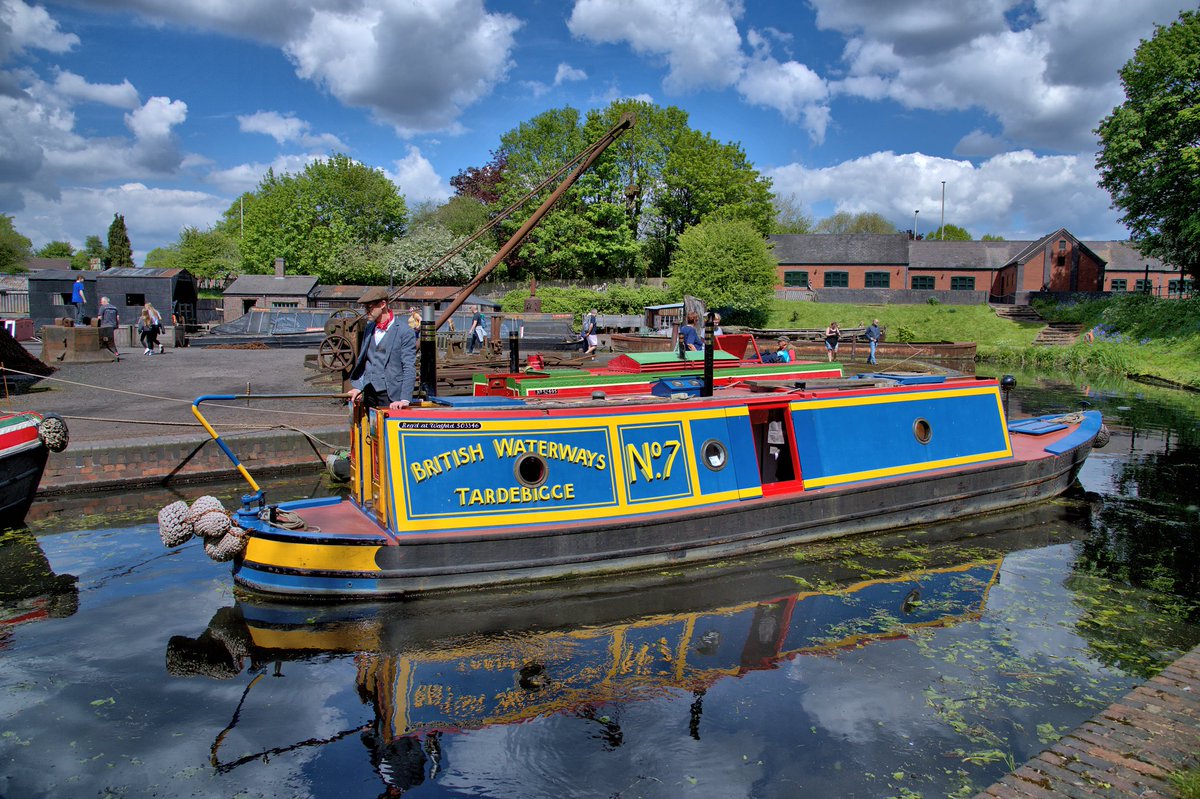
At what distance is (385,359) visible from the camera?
7766mm

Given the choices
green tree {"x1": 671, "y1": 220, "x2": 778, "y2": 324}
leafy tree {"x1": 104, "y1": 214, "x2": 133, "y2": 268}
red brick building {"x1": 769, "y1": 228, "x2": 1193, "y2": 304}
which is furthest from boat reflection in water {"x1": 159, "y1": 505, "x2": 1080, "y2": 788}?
leafy tree {"x1": 104, "y1": 214, "x2": 133, "y2": 268}

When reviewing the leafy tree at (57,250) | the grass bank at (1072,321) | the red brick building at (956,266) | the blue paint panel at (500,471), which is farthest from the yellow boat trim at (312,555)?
the leafy tree at (57,250)

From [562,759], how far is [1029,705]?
355 centimetres

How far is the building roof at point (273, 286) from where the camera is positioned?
134ft

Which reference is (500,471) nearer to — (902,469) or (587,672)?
(587,672)

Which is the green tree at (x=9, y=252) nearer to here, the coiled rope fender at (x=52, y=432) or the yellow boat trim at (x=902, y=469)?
the coiled rope fender at (x=52, y=432)

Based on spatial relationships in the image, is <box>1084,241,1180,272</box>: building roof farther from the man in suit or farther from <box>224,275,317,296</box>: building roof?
the man in suit

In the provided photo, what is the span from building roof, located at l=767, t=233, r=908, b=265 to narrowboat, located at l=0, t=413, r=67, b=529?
163 feet

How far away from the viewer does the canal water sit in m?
4.93

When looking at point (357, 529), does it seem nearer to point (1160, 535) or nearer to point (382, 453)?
point (382, 453)

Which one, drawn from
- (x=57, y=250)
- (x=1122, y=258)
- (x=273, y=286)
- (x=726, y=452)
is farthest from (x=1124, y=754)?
(x=57, y=250)

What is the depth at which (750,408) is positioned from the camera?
9141 mm

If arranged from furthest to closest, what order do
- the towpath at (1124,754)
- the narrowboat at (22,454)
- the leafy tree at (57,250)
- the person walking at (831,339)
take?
the leafy tree at (57,250), the person walking at (831,339), the narrowboat at (22,454), the towpath at (1124,754)

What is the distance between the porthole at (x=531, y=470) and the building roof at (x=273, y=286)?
3686 centimetres
